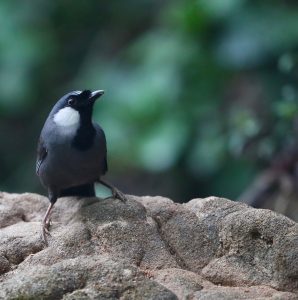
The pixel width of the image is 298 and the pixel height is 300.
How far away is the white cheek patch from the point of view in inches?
182

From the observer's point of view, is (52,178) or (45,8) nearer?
(52,178)

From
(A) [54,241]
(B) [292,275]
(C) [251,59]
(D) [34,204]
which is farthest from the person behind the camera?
(C) [251,59]

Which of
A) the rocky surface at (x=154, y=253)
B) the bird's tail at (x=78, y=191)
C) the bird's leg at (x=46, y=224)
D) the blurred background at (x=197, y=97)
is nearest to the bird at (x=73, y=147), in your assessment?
the bird's tail at (x=78, y=191)

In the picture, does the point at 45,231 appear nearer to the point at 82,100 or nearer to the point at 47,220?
the point at 47,220

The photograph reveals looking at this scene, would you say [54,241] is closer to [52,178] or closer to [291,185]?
[52,178]

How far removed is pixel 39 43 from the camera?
8.80 metres

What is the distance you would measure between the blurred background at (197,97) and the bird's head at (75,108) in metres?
1.64

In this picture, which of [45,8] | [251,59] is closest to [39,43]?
[45,8]

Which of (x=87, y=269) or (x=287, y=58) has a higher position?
(x=287, y=58)

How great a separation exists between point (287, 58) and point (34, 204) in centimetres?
Answer: 214

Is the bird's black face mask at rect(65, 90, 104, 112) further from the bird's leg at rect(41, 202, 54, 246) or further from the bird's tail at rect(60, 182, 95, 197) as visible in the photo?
the bird's leg at rect(41, 202, 54, 246)

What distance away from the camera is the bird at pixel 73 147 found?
181 inches

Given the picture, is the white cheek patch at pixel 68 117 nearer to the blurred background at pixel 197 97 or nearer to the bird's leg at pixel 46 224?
the bird's leg at pixel 46 224

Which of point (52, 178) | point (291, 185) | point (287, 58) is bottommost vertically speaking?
point (291, 185)
